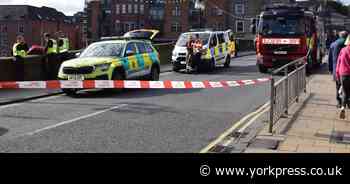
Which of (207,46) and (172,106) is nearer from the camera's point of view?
(172,106)

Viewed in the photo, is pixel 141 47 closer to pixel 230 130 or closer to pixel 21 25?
pixel 230 130

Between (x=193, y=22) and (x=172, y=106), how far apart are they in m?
83.3

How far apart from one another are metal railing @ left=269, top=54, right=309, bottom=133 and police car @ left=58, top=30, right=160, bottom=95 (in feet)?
16.9

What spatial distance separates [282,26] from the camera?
21.0 meters

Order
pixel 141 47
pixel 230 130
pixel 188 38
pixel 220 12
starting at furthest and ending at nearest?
pixel 220 12 → pixel 188 38 → pixel 141 47 → pixel 230 130

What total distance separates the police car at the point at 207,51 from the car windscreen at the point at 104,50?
7.68 metres

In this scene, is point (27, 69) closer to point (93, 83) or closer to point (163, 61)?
point (93, 83)

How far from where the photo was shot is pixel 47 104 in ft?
39.5

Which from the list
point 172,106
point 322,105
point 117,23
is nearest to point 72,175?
point 172,106

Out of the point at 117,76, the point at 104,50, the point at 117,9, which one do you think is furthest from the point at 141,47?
the point at 117,9

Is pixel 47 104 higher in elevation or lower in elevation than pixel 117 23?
lower

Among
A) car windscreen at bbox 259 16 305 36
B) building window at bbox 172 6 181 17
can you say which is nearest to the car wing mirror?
car windscreen at bbox 259 16 305 36

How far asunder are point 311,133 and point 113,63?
7.19 metres

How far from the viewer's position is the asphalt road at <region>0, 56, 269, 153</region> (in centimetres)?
755
